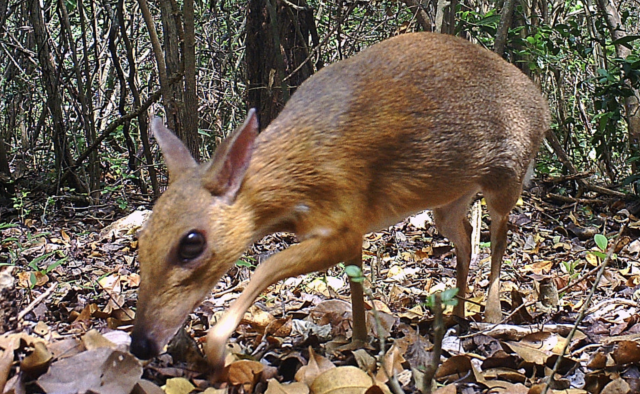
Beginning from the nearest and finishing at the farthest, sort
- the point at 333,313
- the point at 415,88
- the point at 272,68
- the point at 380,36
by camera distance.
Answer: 1. the point at 415,88
2. the point at 333,313
3. the point at 272,68
4. the point at 380,36

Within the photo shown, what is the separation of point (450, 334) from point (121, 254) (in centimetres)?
340

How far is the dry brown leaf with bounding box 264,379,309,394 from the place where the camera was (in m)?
2.77

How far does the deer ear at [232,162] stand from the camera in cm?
310

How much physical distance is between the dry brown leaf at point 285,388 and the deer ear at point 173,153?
1107mm

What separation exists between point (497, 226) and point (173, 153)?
2498 millimetres

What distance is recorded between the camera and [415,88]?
12.6 feet

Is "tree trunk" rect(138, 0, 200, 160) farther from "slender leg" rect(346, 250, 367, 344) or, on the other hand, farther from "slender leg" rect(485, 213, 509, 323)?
"slender leg" rect(485, 213, 509, 323)

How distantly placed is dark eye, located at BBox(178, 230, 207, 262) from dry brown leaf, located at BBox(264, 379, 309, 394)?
0.62 metres

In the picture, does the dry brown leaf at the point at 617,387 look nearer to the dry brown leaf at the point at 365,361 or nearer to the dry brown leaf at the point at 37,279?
the dry brown leaf at the point at 365,361

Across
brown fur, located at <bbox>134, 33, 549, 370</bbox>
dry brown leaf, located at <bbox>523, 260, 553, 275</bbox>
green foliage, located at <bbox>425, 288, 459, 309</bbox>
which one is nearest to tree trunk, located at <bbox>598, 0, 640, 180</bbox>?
dry brown leaf, located at <bbox>523, 260, 553, 275</bbox>

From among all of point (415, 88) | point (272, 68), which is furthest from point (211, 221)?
point (272, 68)

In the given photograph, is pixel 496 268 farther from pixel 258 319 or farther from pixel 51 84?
pixel 51 84

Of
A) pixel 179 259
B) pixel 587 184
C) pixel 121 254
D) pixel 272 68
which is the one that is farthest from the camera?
pixel 587 184

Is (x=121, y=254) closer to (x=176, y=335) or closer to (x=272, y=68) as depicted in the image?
(x=272, y=68)
